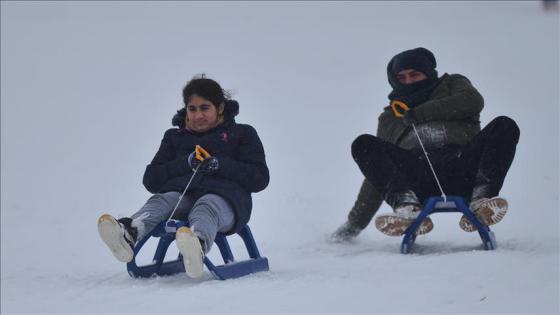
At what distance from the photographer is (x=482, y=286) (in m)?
3.35

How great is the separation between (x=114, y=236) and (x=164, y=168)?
0.69 meters

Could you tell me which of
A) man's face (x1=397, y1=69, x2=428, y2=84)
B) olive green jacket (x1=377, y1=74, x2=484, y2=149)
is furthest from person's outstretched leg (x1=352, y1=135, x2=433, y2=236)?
man's face (x1=397, y1=69, x2=428, y2=84)

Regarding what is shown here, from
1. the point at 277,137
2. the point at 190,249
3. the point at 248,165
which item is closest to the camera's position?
→ the point at 190,249

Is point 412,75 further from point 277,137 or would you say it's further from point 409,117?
point 277,137

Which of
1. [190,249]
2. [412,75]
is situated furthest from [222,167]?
[412,75]

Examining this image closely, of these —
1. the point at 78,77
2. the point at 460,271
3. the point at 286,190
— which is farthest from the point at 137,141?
the point at 460,271

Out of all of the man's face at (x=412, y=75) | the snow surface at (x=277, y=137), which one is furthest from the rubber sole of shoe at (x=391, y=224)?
the man's face at (x=412, y=75)

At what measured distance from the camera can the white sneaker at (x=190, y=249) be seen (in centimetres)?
341

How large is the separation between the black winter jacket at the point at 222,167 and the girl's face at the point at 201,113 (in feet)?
0.11

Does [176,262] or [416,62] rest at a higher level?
[416,62]

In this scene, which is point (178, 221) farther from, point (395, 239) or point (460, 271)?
point (395, 239)

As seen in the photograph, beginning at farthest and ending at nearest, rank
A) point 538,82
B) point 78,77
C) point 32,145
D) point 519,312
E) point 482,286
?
point 78,77 → point 538,82 → point 32,145 → point 482,286 → point 519,312

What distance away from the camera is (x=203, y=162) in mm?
4031

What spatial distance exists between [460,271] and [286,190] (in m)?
4.45
